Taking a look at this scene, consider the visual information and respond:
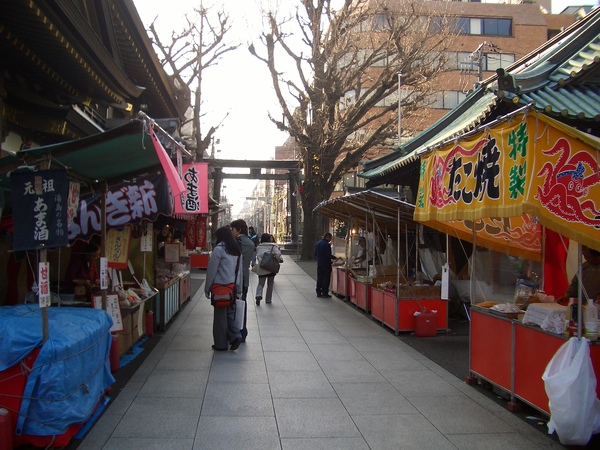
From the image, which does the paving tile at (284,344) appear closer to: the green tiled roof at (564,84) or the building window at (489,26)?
the green tiled roof at (564,84)

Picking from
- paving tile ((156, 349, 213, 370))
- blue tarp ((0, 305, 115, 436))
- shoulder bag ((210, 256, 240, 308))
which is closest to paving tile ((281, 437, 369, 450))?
blue tarp ((0, 305, 115, 436))

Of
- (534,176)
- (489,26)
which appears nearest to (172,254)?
(534,176)

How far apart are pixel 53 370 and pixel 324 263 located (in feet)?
37.6

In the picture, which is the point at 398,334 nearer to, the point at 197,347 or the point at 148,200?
the point at 197,347

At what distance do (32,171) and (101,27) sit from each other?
4.37 m

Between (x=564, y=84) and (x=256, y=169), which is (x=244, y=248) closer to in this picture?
(x=564, y=84)

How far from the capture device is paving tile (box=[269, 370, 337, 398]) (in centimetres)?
621

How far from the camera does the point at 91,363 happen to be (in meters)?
4.89

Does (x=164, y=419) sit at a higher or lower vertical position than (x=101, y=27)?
lower

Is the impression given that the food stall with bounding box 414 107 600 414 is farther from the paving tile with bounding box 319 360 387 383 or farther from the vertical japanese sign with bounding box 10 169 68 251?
the vertical japanese sign with bounding box 10 169 68 251

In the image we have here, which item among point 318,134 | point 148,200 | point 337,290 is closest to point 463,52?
point 318,134

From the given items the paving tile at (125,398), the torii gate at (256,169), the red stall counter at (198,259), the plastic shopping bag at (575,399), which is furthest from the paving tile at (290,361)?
the torii gate at (256,169)

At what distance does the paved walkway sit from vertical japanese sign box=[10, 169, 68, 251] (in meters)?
1.80

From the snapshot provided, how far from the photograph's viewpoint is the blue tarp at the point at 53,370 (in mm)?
4191
